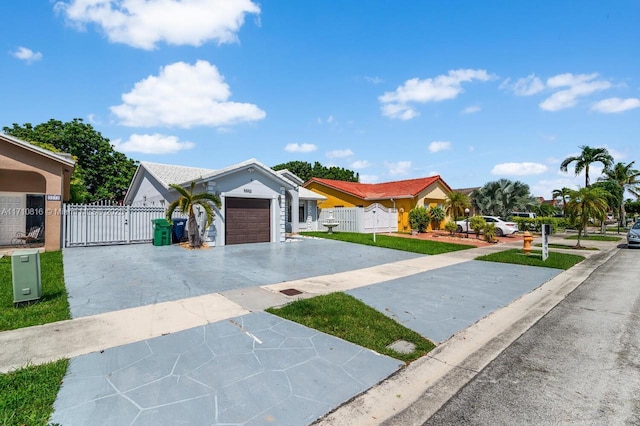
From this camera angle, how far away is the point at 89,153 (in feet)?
101

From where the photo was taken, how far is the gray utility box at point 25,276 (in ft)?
18.2

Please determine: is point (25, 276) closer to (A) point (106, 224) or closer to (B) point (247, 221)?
(A) point (106, 224)

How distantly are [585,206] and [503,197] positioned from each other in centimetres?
1094

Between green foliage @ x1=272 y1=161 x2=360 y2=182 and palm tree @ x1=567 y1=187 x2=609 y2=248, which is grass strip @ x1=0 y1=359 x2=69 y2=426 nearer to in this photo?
palm tree @ x1=567 y1=187 x2=609 y2=248

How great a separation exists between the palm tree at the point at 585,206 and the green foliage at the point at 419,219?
8676 millimetres

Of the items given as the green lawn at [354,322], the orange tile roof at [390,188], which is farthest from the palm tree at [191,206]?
the orange tile roof at [390,188]

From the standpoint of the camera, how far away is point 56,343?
4.21 metres

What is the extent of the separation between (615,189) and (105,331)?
1795 inches

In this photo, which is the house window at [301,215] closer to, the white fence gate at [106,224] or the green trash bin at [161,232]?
the white fence gate at [106,224]

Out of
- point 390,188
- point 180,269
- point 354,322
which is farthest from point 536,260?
point 390,188

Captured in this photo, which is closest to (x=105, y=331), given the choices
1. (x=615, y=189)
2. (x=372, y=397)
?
(x=372, y=397)

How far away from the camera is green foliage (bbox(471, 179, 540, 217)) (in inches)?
1077

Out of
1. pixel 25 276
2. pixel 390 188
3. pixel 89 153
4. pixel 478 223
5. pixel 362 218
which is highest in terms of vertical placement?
pixel 89 153

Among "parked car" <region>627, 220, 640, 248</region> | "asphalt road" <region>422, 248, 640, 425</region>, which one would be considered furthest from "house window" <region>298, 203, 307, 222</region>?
"parked car" <region>627, 220, 640, 248</region>
